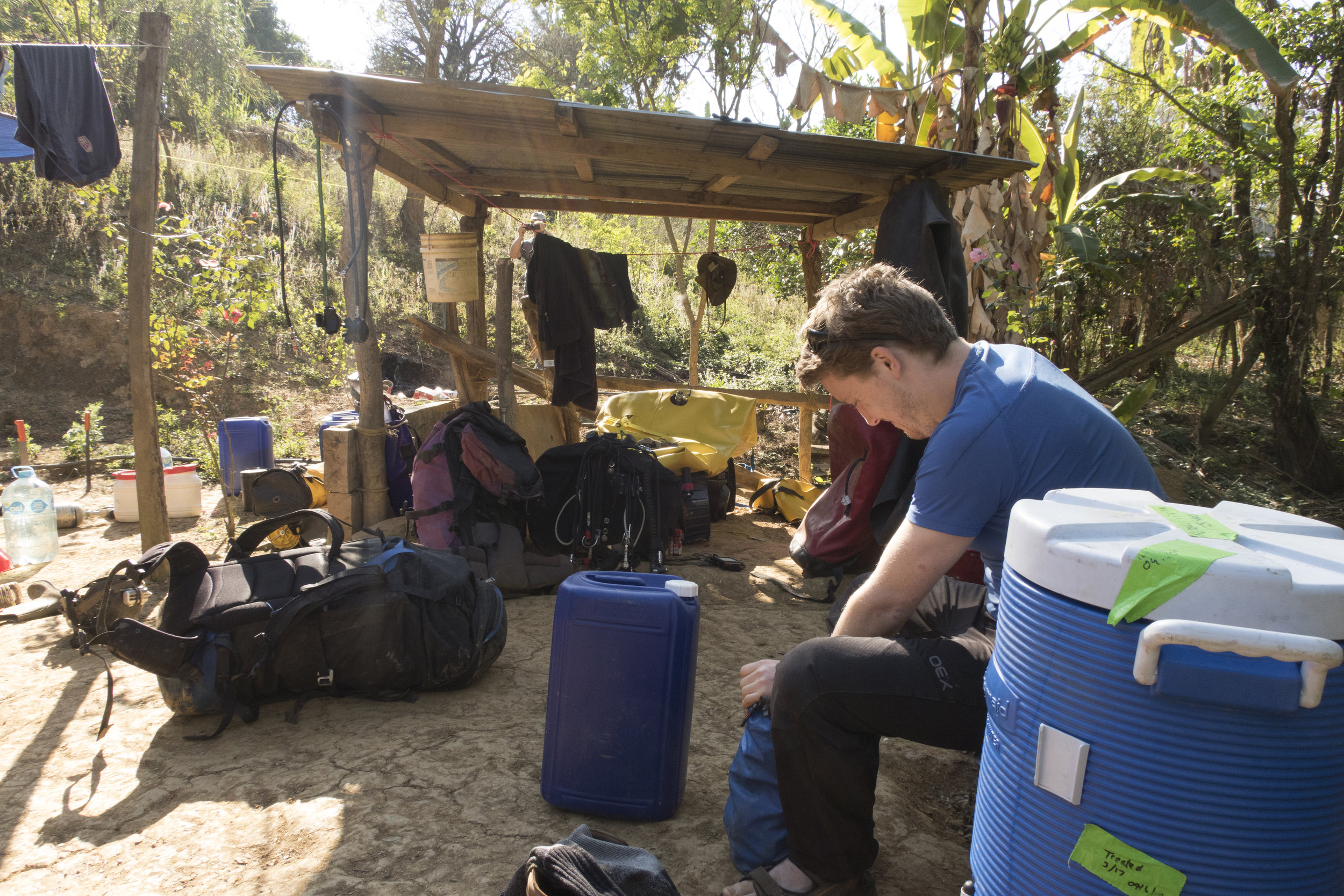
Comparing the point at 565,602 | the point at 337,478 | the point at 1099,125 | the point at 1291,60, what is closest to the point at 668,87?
the point at 1099,125

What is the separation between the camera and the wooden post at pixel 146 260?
4.22m

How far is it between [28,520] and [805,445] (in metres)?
5.98

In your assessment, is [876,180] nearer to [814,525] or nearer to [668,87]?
[814,525]

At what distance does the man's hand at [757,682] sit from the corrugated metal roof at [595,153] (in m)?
2.84

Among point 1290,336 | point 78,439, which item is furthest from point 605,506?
point 1290,336

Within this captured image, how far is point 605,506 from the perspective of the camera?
4.88m

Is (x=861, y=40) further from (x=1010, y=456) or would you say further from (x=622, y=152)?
(x=1010, y=456)

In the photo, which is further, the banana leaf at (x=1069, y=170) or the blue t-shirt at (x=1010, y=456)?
the banana leaf at (x=1069, y=170)

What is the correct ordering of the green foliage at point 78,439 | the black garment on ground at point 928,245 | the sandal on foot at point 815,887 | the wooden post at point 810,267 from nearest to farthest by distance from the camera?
the sandal on foot at point 815,887 < the black garment on ground at point 928,245 < the wooden post at point 810,267 < the green foliage at point 78,439

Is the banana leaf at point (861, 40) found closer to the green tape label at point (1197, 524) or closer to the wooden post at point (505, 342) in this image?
the wooden post at point (505, 342)

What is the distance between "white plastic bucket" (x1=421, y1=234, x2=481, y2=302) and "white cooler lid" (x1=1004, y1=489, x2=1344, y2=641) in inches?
177

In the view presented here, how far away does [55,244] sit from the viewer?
11.6 m

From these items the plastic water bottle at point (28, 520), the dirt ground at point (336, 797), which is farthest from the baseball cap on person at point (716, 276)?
the plastic water bottle at point (28, 520)

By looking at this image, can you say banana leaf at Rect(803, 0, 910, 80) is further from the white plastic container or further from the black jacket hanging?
the white plastic container
